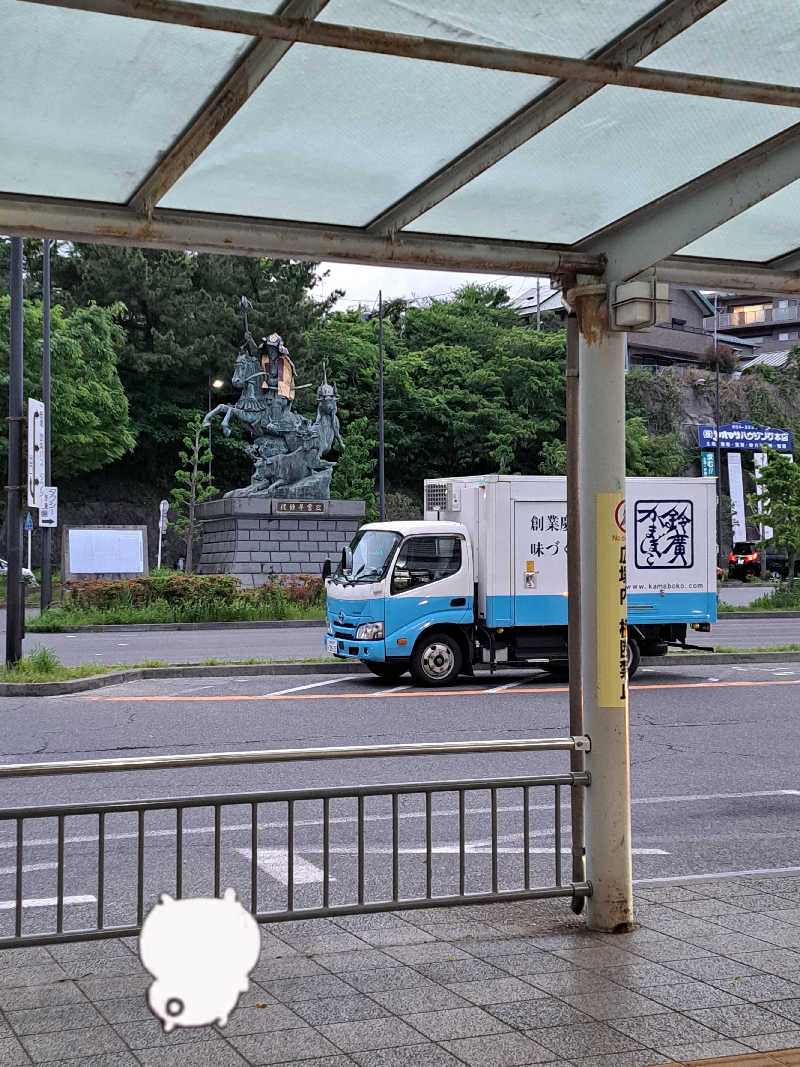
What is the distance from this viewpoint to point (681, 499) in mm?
18938

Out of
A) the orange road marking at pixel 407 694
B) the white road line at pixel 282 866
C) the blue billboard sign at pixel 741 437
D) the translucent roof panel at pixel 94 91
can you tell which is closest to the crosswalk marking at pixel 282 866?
the white road line at pixel 282 866

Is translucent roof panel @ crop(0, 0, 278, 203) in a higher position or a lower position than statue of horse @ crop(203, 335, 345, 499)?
lower

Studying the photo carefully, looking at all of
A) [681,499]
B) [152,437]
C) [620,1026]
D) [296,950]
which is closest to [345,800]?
[296,950]

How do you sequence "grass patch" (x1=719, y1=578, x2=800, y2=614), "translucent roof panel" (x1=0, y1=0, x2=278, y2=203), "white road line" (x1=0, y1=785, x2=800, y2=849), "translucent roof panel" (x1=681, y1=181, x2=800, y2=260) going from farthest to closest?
"grass patch" (x1=719, y1=578, x2=800, y2=614) < "white road line" (x1=0, y1=785, x2=800, y2=849) < "translucent roof panel" (x1=681, y1=181, x2=800, y2=260) < "translucent roof panel" (x1=0, y1=0, x2=278, y2=203)

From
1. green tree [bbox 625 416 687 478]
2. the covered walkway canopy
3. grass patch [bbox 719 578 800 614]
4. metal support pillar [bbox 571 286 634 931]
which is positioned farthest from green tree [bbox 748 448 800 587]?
metal support pillar [bbox 571 286 634 931]

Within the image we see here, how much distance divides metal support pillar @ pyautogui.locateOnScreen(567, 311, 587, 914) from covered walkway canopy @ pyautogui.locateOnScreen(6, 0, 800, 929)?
21 millimetres

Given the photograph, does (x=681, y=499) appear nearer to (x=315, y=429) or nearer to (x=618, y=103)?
(x=618, y=103)

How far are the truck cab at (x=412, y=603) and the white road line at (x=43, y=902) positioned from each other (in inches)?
417

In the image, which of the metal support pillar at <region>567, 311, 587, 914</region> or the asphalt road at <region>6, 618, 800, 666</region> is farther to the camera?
the asphalt road at <region>6, 618, 800, 666</region>

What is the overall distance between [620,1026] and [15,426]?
1556cm

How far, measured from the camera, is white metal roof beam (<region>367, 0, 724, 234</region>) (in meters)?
3.66

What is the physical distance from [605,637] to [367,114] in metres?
2.62

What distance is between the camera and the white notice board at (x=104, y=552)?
41062 millimetres

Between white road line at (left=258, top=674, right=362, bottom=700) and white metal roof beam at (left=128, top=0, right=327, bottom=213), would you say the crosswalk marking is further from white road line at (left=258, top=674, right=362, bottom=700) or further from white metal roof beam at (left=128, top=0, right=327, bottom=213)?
white road line at (left=258, top=674, right=362, bottom=700)
